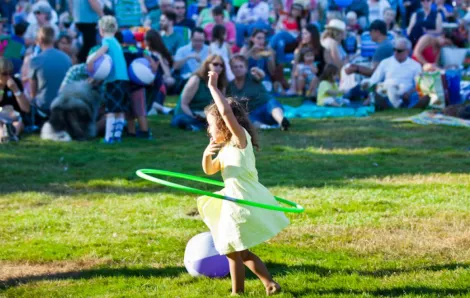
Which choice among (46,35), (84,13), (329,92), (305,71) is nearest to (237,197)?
(46,35)

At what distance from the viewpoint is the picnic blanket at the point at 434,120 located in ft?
41.3

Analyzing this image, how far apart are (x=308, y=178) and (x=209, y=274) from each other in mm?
3610

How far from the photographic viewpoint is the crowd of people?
11.9m

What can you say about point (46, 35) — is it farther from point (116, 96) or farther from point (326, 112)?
point (326, 112)

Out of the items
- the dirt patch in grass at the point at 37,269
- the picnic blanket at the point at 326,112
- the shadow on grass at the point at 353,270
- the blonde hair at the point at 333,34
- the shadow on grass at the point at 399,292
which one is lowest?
the picnic blanket at the point at 326,112

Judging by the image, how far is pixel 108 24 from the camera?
11.3 metres

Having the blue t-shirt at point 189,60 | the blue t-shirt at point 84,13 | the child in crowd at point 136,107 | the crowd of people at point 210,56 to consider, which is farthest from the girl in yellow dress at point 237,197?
the blue t-shirt at point 189,60

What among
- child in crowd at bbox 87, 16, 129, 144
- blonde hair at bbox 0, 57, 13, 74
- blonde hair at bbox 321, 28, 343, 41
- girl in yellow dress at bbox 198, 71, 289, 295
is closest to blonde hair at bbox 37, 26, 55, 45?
blonde hair at bbox 0, 57, 13, 74

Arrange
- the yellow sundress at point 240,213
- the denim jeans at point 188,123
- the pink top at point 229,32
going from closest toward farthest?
the yellow sundress at point 240,213
the denim jeans at point 188,123
the pink top at point 229,32

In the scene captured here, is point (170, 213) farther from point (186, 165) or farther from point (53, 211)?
point (186, 165)

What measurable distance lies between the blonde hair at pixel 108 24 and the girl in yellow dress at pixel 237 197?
21.3ft

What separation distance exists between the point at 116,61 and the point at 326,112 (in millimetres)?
4499

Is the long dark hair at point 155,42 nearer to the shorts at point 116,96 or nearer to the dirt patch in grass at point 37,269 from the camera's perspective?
the shorts at point 116,96

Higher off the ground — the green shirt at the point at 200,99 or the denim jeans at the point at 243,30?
the denim jeans at the point at 243,30
